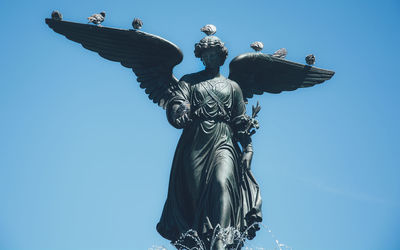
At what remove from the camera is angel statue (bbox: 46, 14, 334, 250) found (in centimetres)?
1359

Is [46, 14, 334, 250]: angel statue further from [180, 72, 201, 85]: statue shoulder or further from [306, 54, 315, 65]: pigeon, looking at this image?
[306, 54, 315, 65]: pigeon

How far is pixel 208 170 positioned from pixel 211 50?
1859 mm

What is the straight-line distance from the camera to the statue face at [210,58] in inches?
568

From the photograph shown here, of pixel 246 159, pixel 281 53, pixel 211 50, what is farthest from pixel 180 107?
pixel 281 53

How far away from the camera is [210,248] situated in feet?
42.9

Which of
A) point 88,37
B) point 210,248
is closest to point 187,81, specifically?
point 88,37

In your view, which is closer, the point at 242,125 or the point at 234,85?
the point at 242,125

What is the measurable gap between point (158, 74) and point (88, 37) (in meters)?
1.20

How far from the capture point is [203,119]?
14.0m

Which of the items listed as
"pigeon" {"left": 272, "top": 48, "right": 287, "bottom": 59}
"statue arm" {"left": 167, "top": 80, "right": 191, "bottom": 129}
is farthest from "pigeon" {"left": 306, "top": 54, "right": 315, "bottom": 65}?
"statue arm" {"left": 167, "top": 80, "right": 191, "bottom": 129}

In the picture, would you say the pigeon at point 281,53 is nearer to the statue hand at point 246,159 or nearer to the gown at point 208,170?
the gown at point 208,170

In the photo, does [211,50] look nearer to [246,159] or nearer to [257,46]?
[257,46]

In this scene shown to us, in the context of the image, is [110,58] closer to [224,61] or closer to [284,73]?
[224,61]

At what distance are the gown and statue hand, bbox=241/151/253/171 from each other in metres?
0.09
